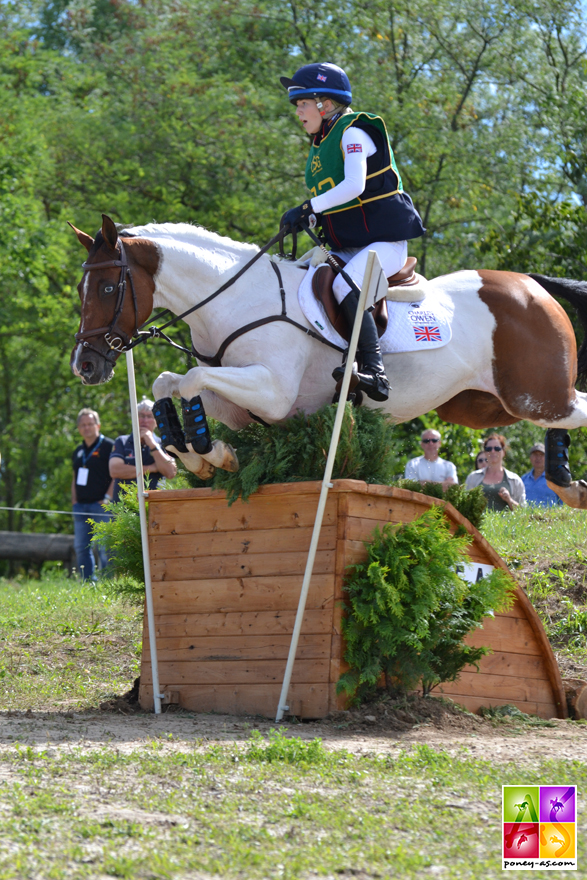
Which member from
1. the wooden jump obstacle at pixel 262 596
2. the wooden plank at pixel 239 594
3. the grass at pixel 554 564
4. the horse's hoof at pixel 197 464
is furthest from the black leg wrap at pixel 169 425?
the grass at pixel 554 564

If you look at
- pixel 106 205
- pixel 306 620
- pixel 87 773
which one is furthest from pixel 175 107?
pixel 87 773

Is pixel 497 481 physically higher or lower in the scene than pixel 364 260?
lower

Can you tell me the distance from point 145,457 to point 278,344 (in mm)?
4115

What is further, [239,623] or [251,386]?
[239,623]

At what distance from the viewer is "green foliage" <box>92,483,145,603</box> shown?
5.45 m

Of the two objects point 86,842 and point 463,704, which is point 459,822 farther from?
point 463,704

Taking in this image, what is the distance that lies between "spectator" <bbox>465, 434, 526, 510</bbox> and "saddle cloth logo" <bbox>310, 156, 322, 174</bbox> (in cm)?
445

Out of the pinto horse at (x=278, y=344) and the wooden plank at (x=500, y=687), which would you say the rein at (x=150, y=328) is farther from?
the wooden plank at (x=500, y=687)

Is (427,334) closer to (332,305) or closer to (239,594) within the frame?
(332,305)

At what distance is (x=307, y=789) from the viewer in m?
3.33

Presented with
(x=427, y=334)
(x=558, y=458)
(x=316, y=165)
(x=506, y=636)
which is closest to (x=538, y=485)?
(x=558, y=458)

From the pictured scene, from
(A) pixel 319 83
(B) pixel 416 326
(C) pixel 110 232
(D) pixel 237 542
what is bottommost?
(D) pixel 237 542

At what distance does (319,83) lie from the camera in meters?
5.18

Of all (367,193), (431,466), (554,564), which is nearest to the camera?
(367,193)
